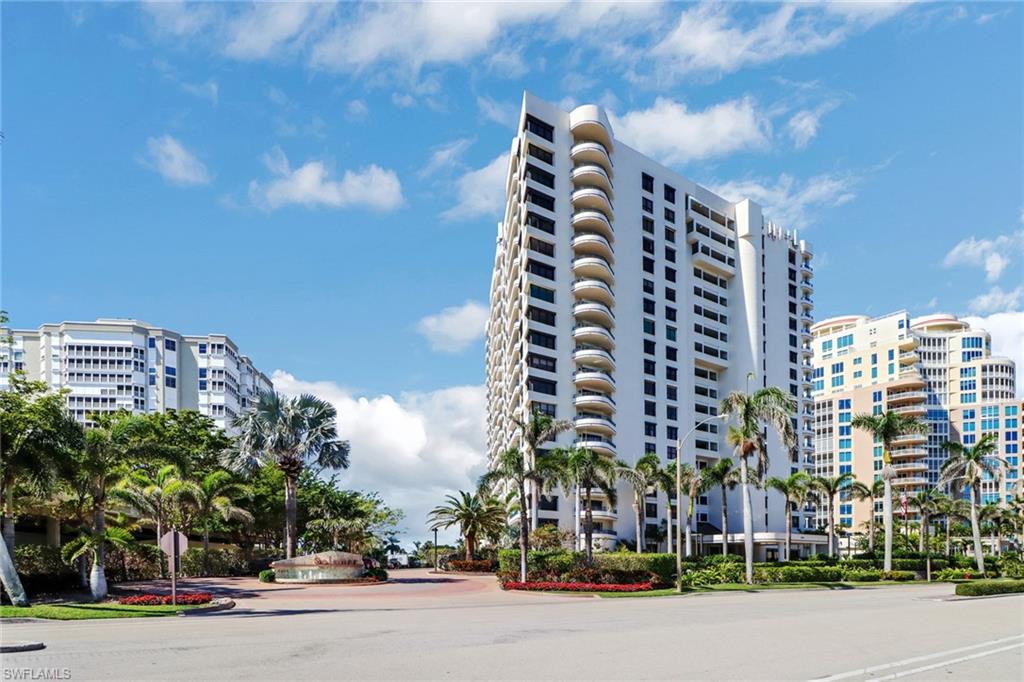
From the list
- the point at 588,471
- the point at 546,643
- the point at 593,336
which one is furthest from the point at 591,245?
the point at 546,643

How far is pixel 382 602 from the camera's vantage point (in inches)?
1613

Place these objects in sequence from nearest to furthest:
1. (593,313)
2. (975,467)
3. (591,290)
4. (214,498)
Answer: (214,498) < (975,467) < (593,313) < (591,290)

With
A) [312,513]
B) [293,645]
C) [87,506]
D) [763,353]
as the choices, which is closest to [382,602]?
[87,506]

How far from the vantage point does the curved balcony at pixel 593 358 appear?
93062 mm

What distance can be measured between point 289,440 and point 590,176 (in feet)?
165

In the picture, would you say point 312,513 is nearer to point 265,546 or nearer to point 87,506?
point 265,546

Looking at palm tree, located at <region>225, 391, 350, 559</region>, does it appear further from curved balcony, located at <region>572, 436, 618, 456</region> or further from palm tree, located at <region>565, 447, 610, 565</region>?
curved balcony, located at <region>572, 436, 618, 456</region>

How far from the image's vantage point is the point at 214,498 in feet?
191

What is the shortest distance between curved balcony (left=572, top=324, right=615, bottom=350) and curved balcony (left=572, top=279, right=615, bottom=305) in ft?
10.4

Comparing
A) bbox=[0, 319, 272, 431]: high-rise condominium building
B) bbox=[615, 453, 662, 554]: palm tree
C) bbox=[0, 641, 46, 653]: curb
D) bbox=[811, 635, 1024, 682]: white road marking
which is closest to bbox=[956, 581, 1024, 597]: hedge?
bbox=[811, 635, 1024, 682]: white road marking

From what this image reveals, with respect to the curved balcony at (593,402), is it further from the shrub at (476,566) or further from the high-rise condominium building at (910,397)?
the high-rise condominium building at (910,397)

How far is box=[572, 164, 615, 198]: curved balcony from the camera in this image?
316 feet

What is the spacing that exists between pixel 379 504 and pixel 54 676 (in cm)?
8062

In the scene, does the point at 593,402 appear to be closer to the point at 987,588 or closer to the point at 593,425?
the point at 593,425
